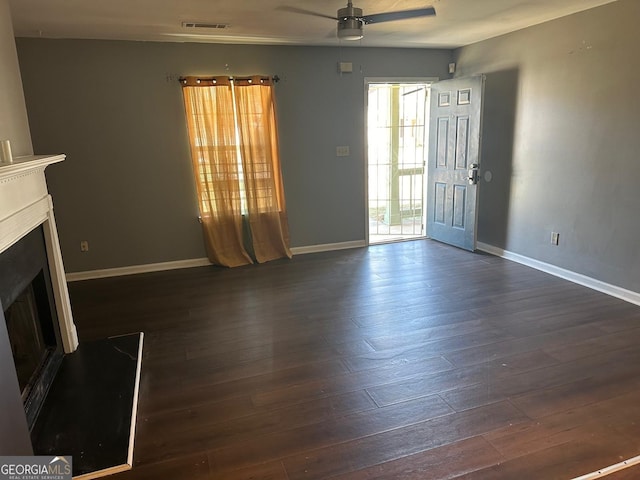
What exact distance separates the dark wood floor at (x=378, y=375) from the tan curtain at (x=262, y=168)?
0.79 metres

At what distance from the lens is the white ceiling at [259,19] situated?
3.15 meters

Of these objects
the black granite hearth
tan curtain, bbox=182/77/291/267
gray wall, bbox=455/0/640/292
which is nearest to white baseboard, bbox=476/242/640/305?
gray wall, bbox=455/0/640/292

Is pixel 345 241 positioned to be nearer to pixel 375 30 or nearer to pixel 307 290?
pixel 307 290

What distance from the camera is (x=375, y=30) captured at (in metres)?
4.14

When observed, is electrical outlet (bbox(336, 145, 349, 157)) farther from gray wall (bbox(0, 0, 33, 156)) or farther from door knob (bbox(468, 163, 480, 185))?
gray wall (bbox(0, 0, 33, 156))

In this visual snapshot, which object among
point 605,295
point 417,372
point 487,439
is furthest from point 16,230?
point 605,295

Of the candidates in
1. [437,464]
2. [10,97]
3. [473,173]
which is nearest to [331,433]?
[437,464]

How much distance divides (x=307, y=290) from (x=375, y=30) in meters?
2.57

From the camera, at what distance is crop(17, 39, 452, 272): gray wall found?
4.18 meters

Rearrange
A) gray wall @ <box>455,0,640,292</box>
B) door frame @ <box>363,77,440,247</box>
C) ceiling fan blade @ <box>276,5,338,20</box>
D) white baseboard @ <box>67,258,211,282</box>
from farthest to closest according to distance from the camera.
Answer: door frame @ <box>363,77,440,247</box> < white baseboard @ <box>67,258,211,282</box> < gray wall @ <box>455,0,640,292</box> < ceiling fan blade @ <box>276,5,338,20</box>

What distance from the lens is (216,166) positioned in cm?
461

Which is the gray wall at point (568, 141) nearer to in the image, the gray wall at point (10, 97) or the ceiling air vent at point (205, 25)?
the ceiling air vent at point (205, 25)

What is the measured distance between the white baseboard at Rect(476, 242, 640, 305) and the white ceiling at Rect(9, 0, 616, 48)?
231cm

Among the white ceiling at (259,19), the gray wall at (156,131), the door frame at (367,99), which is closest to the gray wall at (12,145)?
the white ceiling at (259,19)
